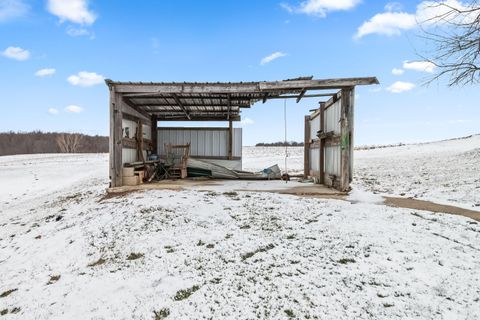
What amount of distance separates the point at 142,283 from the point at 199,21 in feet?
29.0

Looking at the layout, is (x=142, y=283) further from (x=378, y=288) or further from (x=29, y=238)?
(x=29, y=238)

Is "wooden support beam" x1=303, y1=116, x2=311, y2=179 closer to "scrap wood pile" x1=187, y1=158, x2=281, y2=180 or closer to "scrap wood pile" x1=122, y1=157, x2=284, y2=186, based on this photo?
"scrap wood pile" x1=122, y1=157, x2=284, y2=186

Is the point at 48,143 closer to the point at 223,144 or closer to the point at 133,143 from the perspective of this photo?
the point at 223,144

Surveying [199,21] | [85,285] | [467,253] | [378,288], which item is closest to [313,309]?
[378,288]

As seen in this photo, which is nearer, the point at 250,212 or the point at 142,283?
the point at 142,283

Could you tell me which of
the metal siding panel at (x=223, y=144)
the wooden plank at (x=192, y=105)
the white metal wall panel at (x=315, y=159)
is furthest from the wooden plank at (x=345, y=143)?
the metal siding panel at (x=223, y=144)

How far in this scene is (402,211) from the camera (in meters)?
5.06

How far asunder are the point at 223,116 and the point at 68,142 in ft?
131

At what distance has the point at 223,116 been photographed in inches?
483

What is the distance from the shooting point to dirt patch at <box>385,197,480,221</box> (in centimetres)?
507

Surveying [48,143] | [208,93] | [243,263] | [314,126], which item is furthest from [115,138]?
[48,143]

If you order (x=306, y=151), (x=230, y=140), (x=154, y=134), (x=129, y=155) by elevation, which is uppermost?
(x=154, y=134)

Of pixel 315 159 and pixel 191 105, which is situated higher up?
pixel 191 105

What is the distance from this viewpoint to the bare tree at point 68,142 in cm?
4259
